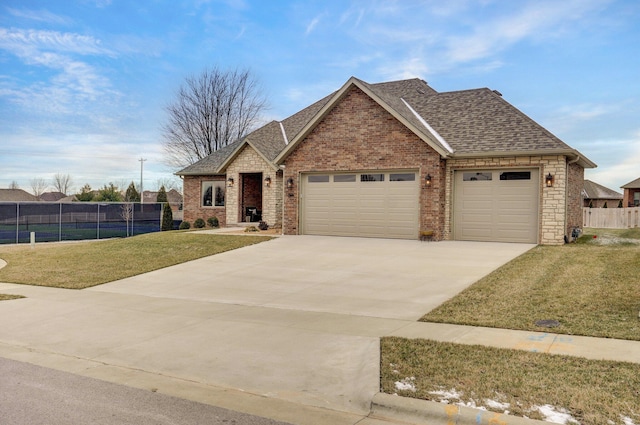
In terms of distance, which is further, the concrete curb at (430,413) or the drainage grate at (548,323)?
the drainage grate at (548,323)

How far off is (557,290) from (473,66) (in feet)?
48.9

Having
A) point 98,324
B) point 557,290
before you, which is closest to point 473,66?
point 557,290

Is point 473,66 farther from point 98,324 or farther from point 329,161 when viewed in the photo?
point 98,324

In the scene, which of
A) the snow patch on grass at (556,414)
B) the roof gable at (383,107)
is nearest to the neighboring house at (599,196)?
the roof gable at (383,107)

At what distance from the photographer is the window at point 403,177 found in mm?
18781

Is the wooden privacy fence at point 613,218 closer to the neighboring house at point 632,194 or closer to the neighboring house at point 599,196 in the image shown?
the neighboring house at point 632,194

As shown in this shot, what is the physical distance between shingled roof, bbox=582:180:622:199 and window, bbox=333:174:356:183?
136 ft

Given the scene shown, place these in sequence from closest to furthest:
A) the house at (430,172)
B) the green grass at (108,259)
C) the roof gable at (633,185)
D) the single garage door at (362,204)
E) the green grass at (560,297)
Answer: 1. the green grass at (560,297)
2. the green grass at (108,259)
3. the house at (430,172)
4. the single garage door at (362,204)
5. the roof gable at (633,185)

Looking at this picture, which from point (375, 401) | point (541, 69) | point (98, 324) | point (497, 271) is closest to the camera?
point (375, 401)

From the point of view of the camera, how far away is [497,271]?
1240 centimetres

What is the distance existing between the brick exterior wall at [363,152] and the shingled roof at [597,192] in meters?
41.2

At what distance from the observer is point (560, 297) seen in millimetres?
9375

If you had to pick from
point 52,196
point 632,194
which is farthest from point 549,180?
point 52,196

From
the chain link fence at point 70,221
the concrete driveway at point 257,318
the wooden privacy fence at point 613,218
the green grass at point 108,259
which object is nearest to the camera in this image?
the concrete driveway at point 257,318
